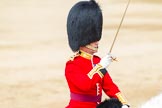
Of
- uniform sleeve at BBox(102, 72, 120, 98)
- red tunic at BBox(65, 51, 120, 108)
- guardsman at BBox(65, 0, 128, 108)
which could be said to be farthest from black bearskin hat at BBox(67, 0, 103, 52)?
uniform sleeve at BBox(102, 72, 120, 98)

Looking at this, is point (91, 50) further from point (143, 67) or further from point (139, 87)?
point (143, 67)

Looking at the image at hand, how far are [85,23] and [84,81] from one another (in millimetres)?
328

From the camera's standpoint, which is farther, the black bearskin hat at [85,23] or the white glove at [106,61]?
the black bearskin hat at [85,23]

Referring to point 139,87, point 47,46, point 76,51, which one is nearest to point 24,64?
point 47,46

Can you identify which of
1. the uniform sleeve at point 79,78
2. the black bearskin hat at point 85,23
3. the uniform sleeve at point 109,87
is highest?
the black bearskin hat at point 85,23

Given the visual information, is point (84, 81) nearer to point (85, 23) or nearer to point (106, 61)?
point (106, 61)

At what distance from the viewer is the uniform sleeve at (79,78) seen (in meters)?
3.18

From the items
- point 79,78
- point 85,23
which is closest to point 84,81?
point 79,78

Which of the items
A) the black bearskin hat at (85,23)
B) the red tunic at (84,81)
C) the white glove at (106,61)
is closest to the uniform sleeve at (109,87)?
the red tunic at (84,81)

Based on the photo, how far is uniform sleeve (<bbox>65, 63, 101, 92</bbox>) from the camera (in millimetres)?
3176

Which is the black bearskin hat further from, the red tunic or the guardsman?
the red tunic

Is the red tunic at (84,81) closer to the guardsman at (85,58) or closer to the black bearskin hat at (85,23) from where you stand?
the guardsman at (85,58)

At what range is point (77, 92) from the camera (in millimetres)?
3256

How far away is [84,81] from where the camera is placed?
317 cm
